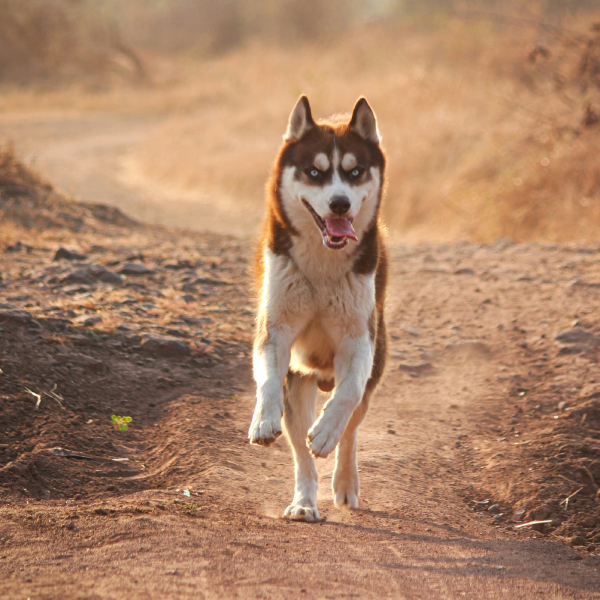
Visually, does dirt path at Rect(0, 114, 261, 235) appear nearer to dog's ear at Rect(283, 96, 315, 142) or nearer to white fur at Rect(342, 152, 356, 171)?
dog's ear at Rect(283, 96, 315, 142)

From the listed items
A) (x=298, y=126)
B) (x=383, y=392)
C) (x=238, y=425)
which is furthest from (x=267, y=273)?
(x=383, y=392)

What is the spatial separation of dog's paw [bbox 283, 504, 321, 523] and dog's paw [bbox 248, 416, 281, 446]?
1.82ft

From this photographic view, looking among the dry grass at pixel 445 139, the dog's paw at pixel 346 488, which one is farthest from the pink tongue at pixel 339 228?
the dry grass at pixel 445 139

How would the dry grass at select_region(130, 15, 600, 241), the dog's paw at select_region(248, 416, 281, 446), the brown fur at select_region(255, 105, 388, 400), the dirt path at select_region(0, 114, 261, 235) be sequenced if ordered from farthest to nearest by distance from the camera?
1. the dirt path at select_region(0, 114, 261, 235)
2. the dry grass at select_region(130, 15, 600, 241)
3. the brown fur at select_region(255, 105, 388, 400)
4. the dog's paw at select_region(248, 416, 281, 446)

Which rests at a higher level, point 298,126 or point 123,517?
point 298,126

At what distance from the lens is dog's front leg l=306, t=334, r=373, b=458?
11.7 ft

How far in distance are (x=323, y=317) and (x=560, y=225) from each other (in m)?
6.71

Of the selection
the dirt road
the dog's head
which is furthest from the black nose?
the dirt road

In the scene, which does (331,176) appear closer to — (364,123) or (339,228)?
(339,228)

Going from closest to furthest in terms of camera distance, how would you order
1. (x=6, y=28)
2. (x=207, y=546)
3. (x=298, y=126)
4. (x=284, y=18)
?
1. (x=207, y=546)
2. (x=298, y=126)
3. (x=6, y=28)
4. (x=284, y=18)

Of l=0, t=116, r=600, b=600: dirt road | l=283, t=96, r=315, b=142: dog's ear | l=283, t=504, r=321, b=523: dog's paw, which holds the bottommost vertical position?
l=283, t=504, r=321, b=523: dog's paw

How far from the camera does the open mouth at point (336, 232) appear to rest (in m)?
3.86

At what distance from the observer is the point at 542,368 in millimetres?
→ 5875

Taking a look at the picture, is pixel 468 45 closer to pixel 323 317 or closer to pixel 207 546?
pixel 323 317
